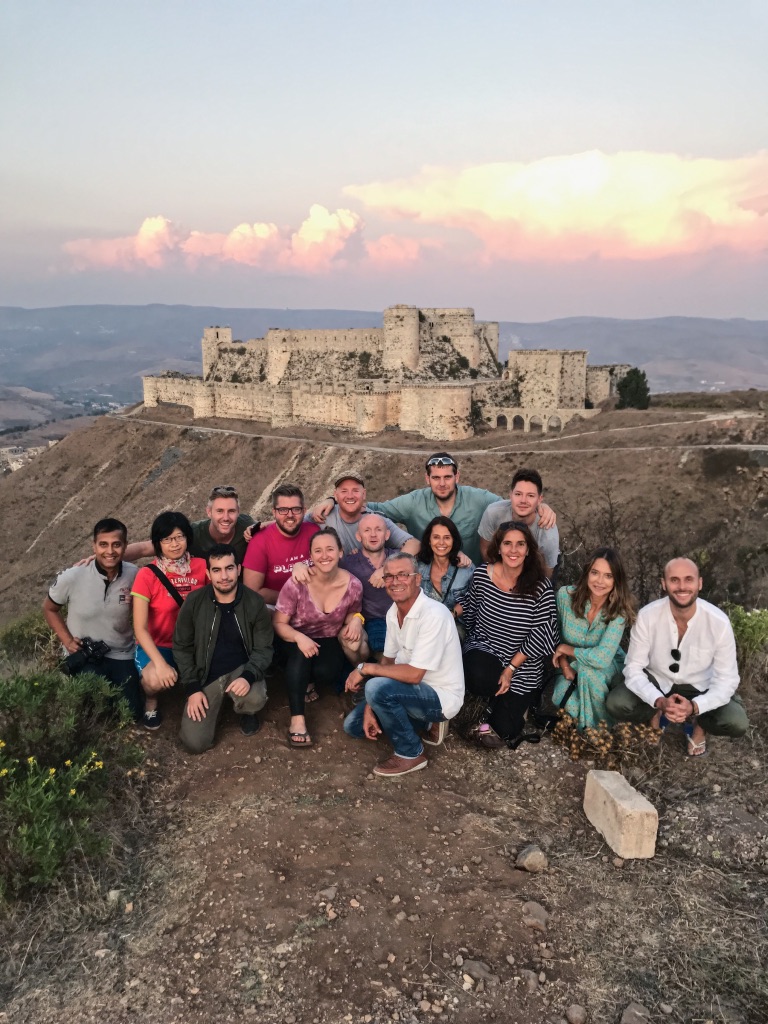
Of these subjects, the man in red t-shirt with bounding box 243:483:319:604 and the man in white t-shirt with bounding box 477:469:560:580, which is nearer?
the man in white t-shirt with bounding box 477:469:560:580

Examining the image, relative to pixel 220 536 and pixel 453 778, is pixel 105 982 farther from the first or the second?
pixel 220 536

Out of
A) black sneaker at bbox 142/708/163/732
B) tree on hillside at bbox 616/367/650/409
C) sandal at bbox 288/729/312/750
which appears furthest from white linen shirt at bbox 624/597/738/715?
tree on hillside at bbox 616/367/650/409

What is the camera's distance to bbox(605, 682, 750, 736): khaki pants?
5.43 m

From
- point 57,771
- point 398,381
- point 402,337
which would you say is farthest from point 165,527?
point 402,337

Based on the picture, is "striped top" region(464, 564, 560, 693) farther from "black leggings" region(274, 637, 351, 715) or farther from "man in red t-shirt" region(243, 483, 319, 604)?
"man in red t-shirt" region(243, 483, 319, 604)

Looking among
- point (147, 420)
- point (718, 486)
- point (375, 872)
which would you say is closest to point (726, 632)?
point (375, 872)

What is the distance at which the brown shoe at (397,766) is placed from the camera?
5391mm

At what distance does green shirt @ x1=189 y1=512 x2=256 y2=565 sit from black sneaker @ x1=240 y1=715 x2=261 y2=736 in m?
1.74

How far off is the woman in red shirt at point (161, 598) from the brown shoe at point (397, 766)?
2092mm

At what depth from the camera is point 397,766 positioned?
17.8 ft

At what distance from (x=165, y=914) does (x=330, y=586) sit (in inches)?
115

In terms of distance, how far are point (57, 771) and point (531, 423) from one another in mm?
44889

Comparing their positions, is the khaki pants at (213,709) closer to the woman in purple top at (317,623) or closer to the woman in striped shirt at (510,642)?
the woman in purple top at (317,623)

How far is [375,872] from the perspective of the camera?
433cm
